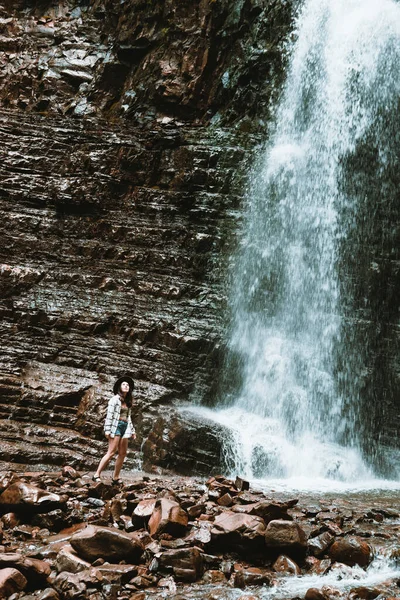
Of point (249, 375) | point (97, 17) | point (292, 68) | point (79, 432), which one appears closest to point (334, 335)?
point (249, 375)

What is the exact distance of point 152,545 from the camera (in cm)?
518

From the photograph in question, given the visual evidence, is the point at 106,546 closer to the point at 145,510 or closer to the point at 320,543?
the point at 145,510

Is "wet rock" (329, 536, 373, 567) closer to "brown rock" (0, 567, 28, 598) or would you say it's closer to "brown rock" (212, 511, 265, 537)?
"brown rock" (212, 511, 265, 537)

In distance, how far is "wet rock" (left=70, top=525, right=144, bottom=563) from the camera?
486 cm

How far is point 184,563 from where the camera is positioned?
4.90 metres

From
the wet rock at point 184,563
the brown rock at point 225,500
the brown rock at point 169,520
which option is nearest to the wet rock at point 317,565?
the wet rock at point 184,563

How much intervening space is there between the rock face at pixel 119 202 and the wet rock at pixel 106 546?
6942 mm

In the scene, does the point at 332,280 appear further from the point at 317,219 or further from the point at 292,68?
the point at 292,68

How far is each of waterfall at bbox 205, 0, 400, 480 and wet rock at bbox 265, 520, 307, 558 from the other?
6.87 metres

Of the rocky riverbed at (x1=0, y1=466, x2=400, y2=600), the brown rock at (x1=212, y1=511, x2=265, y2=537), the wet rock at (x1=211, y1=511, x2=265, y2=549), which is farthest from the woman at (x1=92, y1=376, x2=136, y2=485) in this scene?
the wet rock at (x1=211, y1=511, x2=265, y2=549)

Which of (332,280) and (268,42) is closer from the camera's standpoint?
(332,280)

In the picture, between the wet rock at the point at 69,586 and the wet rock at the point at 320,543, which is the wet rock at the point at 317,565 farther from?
the wet rock at the point at 69,586

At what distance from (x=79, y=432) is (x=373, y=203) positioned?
11.7 meters

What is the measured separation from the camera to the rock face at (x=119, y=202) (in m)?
13.3
